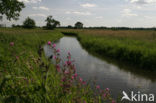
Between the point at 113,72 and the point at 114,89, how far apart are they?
210 cm

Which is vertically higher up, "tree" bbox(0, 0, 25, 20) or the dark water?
"tree" bbox(0, 0, 25, 20)

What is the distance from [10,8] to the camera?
1424cm

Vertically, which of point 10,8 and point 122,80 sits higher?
point 10,8

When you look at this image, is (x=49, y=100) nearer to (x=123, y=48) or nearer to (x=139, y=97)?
(x=139, y=97)

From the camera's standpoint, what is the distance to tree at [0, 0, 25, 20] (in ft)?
45.2

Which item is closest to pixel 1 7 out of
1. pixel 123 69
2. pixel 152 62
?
pixel 123 69

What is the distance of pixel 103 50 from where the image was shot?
39.7 feet

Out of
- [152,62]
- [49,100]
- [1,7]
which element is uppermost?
[1,7]

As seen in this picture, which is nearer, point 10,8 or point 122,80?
point 122,80

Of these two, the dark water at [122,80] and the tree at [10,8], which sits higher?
the tree at [10,8]

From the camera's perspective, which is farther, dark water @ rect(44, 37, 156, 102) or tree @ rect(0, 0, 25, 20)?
tree @ rect(0, 0, 25, 20)

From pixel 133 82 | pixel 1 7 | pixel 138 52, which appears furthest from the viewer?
pixel 1 7

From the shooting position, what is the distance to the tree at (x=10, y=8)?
13.8 metres

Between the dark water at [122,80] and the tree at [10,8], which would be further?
the tree at [10,8]
